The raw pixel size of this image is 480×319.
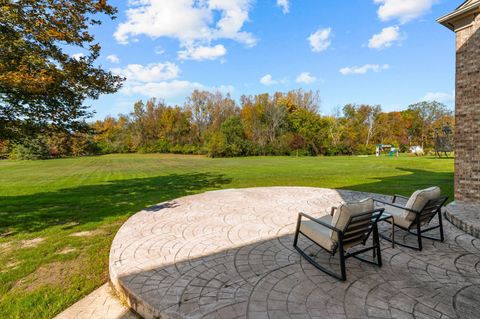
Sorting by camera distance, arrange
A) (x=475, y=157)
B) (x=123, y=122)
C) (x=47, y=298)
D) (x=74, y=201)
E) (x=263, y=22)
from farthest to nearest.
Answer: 1. (x=123, y=122)
2. (x=263, y=22)
3. (x=74, y=201)
4. (x=475, y=157)
5. (x=47, y=298)

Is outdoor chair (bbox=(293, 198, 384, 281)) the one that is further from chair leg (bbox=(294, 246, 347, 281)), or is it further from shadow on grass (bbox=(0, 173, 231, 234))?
shadow on grass (bbox=(0, 173, 231, 234))

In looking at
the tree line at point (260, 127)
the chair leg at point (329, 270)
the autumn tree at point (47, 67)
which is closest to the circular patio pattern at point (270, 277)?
the chair leg at point (329, 270)

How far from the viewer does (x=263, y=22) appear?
18.8 meters

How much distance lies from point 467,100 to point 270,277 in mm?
7046

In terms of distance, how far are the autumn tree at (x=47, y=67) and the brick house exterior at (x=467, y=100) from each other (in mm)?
9416

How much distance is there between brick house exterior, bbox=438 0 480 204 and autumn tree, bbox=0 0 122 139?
9416 millimetres

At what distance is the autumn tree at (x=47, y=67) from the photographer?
211 inches

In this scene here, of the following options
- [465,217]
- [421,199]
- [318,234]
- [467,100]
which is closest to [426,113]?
[467,100]

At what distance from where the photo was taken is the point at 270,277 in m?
3.15

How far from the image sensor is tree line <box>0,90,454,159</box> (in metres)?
43.6

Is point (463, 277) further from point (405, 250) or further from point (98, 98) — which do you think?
point (98, 98)

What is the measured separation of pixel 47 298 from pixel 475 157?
915 centimetres

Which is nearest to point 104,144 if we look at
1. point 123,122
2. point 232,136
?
point 123,122

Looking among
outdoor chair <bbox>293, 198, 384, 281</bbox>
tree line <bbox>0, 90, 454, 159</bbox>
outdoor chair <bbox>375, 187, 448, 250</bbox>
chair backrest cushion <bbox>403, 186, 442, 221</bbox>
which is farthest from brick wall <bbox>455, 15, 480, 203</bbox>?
tree line <bbox>0, 90, 454, 159</bbox>
